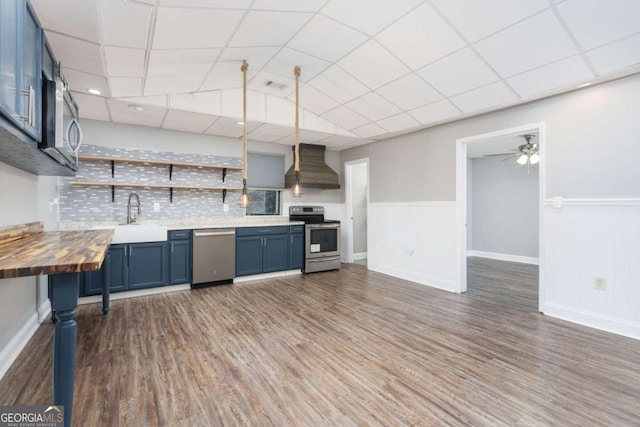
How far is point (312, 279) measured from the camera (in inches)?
193

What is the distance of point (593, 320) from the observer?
9.77ft

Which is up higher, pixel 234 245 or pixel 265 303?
pixel 234 245

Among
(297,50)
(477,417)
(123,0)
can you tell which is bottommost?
(477,417)

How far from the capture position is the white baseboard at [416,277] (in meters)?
4.27

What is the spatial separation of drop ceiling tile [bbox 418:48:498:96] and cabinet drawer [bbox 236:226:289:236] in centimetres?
301

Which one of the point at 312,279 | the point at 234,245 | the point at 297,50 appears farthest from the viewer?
the point at 312,279

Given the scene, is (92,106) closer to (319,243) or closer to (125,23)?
(125,23)

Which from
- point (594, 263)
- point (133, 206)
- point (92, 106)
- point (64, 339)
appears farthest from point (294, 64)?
point (594, 263)

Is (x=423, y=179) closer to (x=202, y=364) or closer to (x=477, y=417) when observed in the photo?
(x=477, y=417)

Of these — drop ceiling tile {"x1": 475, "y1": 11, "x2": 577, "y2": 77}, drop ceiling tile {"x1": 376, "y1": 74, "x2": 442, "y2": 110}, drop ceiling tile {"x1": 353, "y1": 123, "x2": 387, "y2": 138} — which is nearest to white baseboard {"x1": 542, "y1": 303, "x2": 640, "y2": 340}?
drop ceiling tile {"x1": 475, "y1": 11, "x2": 577, "y2": 77}

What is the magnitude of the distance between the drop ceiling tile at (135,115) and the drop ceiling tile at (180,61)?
77cm

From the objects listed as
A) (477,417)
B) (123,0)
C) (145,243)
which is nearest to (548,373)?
(477,417)

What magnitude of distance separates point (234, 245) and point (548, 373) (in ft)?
12.4

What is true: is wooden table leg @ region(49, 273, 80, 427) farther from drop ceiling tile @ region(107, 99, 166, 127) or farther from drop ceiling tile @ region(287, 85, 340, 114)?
drop ceiling tile @ region(287, 85, 340, 114)
